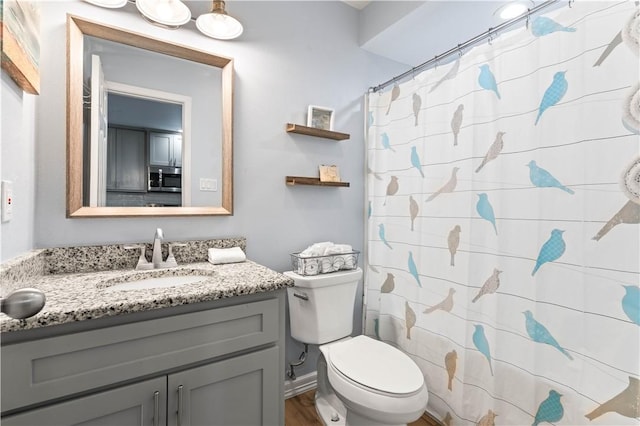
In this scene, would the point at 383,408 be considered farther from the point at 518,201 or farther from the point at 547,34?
the point at 547,34

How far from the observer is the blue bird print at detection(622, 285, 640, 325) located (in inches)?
37.7

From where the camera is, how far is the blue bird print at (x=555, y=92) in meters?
1.12

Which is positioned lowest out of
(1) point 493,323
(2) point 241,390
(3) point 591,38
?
(2) point 241,390

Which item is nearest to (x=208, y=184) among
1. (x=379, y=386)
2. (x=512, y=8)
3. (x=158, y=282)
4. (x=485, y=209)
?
(x=158, y=282)

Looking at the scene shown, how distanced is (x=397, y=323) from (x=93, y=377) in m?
1.53

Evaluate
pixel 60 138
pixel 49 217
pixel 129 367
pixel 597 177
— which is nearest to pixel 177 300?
pixel 129 367

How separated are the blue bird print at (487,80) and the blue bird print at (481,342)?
42.3 inches

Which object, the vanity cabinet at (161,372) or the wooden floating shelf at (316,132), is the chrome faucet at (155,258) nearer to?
the vanity cabinet at (161,372)

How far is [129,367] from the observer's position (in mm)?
866

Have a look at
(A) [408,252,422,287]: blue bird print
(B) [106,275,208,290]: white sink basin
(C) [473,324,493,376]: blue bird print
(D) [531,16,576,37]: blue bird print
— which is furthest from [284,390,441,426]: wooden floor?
(D) [531,16,576,37]: blue bird print

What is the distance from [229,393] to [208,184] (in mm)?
986

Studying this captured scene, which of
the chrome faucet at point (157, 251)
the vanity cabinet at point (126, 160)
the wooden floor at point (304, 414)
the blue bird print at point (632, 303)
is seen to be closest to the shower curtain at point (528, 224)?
the blue bird print at point (632, 303)

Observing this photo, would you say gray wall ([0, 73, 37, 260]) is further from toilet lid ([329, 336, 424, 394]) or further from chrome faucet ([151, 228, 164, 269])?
toilet lid ([329, 336, 424, 394])

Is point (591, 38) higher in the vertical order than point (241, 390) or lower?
higher
